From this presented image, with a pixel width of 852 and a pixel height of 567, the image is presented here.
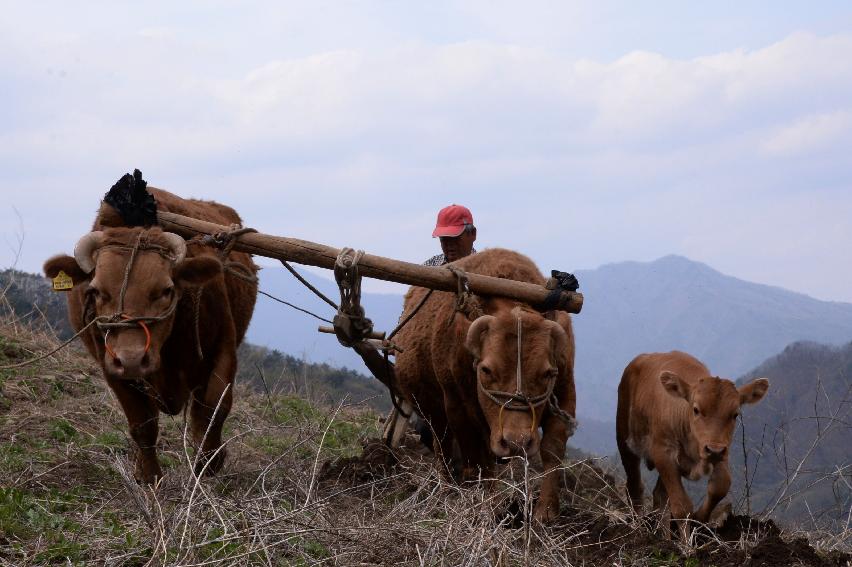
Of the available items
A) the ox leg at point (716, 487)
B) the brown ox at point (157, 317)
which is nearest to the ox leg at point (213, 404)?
the brown ox at point (157, 317)

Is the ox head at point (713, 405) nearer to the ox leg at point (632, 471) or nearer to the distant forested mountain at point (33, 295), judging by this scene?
the ox leg at point (632, 471)

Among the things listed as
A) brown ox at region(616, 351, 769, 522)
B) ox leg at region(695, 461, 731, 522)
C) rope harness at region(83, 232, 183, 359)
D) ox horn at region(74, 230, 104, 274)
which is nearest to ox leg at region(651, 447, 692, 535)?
brown ox at region(616, 351, 769, 522)

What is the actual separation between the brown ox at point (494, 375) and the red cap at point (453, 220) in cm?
129

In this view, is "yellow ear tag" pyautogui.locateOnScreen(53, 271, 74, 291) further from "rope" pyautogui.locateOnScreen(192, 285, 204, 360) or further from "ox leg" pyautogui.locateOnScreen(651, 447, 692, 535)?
"ox leg" pyautogui.locateOnScreen(651, 447, 692, 535)

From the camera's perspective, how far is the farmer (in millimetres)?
10852

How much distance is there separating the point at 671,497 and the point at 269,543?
368cm

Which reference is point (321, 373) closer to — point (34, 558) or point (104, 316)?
point (104, 316)

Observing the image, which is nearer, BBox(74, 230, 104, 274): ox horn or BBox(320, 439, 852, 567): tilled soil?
BBox(320, 439, 852, 567): tilled soil

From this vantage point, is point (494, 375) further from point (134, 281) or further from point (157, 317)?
point (134, 281)

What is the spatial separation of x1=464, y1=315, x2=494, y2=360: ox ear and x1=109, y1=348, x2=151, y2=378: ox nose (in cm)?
225

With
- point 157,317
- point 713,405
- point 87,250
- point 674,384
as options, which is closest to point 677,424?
point 674,384

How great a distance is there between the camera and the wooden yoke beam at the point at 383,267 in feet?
25.9

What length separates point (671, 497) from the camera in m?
8.29

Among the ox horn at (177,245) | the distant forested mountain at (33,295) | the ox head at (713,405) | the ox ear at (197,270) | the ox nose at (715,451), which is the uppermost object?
the ox horn at (177,245)
